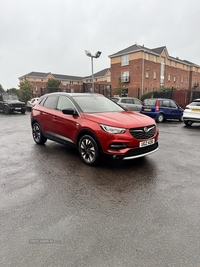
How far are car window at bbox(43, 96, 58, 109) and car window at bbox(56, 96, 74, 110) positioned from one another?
0.85 feet

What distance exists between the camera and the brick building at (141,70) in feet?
111

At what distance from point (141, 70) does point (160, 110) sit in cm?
2357

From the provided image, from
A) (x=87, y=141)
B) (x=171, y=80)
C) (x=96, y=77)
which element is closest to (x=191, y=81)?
(x=171, y=80)

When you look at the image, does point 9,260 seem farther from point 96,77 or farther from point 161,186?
point 96,77

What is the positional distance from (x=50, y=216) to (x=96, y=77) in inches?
2406

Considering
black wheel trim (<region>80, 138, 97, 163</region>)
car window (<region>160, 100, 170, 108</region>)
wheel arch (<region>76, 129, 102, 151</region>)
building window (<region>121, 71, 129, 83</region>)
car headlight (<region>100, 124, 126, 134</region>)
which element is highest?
building window (<region>121, 71, 129, 83</region>)

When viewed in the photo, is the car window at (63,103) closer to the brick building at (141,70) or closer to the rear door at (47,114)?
the rear door at (47,114)

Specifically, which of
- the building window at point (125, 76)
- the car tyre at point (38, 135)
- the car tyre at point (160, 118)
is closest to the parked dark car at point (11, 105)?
the car tyre at point (160, 118)

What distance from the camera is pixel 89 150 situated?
4.61 m

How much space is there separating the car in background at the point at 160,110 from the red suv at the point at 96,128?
7030 millimetres

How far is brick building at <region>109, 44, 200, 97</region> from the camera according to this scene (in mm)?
33688

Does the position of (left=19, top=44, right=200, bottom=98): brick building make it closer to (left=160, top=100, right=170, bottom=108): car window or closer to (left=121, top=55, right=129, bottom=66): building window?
(left=121, top=55, right=129, bottom=66): building window

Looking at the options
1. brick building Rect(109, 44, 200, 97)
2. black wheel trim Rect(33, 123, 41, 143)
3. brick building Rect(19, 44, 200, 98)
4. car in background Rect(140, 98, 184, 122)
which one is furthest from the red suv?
brick building Rect(109, 44, 200, 97)

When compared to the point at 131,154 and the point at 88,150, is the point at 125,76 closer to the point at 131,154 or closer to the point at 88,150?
the point at 88,150
